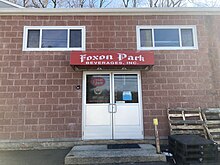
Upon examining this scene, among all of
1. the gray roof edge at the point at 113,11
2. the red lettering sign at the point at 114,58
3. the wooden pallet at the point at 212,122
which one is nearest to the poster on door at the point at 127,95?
→ the red lettering sign at the point at 114,58

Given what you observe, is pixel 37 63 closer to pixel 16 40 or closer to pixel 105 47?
pixel 16 40

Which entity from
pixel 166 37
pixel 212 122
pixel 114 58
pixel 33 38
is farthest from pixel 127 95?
pixel 33 38

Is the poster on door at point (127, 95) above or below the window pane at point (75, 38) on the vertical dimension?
below

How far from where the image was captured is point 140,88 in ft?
20.4

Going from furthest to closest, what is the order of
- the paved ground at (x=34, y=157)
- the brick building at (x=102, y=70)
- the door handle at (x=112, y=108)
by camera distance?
the door handle at (x=112, y=108), the brick building at (x=102, y=70), the paved ground at (x=34, y=157)

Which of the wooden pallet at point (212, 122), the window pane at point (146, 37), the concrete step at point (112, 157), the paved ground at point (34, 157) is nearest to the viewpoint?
the concrete step at point (112, 157)

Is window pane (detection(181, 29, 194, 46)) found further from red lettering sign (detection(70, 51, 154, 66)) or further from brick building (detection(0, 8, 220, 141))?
red lettering sign (detection(70, 51, 154, 66))

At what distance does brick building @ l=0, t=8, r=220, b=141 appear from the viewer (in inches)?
232

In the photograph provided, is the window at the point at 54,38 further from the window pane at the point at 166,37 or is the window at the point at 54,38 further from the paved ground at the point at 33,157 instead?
the paved ground at the point at 33,157

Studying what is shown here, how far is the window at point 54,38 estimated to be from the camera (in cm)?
631

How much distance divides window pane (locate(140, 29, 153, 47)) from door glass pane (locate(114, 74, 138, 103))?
1.31 m

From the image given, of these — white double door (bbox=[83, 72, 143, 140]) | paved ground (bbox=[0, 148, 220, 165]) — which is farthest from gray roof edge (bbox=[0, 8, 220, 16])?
paved ground (bbox=[0, 148, 220, 165])

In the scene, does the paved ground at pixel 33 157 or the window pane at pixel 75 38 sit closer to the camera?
the paved ground at pixel 33 157

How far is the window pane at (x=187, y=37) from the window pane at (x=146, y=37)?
1281 mm
